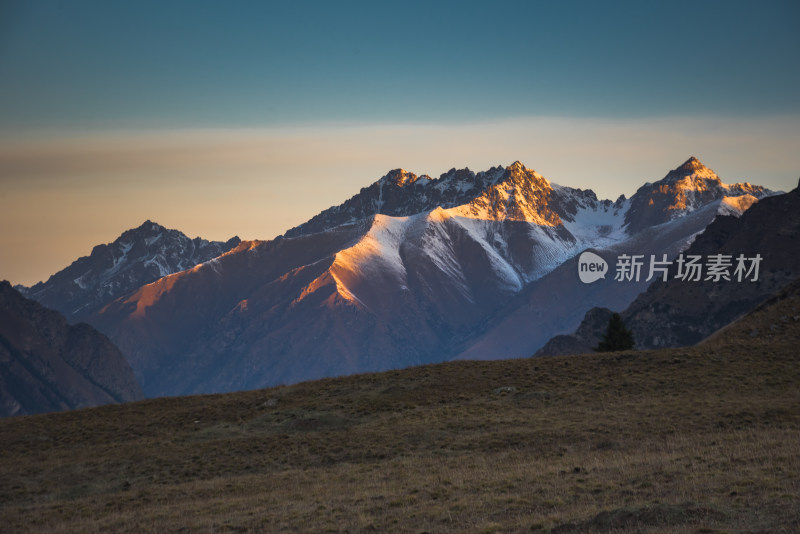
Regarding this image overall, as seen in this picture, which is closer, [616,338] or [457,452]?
[457,452]

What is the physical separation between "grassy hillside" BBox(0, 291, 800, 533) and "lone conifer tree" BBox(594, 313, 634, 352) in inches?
583

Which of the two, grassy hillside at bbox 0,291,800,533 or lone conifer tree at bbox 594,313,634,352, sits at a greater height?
lone conifer tree at bbox 594,313,634,352

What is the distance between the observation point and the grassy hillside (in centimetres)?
4006

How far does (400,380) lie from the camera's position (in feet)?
259

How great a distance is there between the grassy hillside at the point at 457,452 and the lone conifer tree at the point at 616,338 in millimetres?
14820

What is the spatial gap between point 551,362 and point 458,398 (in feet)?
42.8

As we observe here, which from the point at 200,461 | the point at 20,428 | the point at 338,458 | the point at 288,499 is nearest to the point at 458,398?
the point at 338,458

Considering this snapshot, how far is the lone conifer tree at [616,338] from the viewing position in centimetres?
10300

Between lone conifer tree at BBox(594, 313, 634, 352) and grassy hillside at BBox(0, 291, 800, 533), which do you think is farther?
lone conifer tree at BBox(594, 313, 634, 352)

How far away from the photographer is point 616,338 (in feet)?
340

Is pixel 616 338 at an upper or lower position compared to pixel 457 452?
upper

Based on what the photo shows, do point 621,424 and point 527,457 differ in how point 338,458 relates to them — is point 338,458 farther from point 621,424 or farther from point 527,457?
point 621,424

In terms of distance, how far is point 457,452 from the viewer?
184 feet

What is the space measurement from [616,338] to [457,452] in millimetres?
52514
